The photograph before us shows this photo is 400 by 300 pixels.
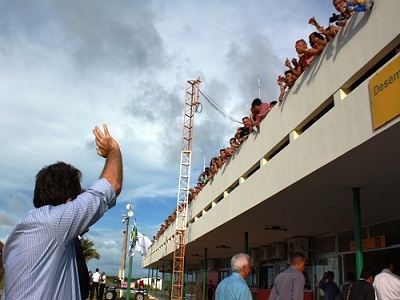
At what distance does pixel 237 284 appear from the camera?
4719 millimetres

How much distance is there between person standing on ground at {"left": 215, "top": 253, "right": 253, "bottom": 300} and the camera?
15.2 feet

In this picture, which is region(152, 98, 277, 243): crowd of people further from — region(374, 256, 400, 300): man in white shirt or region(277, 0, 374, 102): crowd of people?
region(374, 256, 400, 300): man in white shirt

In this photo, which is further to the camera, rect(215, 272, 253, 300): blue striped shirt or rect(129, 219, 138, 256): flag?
rect(129, 219, 138, 256): flag

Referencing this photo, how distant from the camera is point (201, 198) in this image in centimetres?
2166

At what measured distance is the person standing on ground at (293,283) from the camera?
6402 mm

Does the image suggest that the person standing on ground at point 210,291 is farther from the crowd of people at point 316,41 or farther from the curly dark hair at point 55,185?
the curly dark hair at point 55,185

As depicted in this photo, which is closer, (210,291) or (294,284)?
(294,284)

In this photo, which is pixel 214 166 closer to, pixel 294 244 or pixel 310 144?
pixel 294 244

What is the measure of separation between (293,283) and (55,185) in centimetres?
484

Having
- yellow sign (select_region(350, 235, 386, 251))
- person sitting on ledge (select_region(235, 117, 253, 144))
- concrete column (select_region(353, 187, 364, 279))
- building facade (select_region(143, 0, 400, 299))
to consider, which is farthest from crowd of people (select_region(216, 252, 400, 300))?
person sitting on ledge (select_region(235, 117, 253, 144))

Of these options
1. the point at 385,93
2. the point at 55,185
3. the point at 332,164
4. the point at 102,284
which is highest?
the point at 385,93

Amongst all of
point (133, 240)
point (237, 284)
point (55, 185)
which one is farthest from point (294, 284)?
point (133, 240)

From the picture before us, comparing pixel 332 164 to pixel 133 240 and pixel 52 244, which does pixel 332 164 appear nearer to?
pixel 52 244

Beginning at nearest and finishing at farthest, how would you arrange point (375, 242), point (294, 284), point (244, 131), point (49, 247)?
1. point (49, 247)
2. point (294, 284)
3. point (375, 242)
4. point (244, 131)
